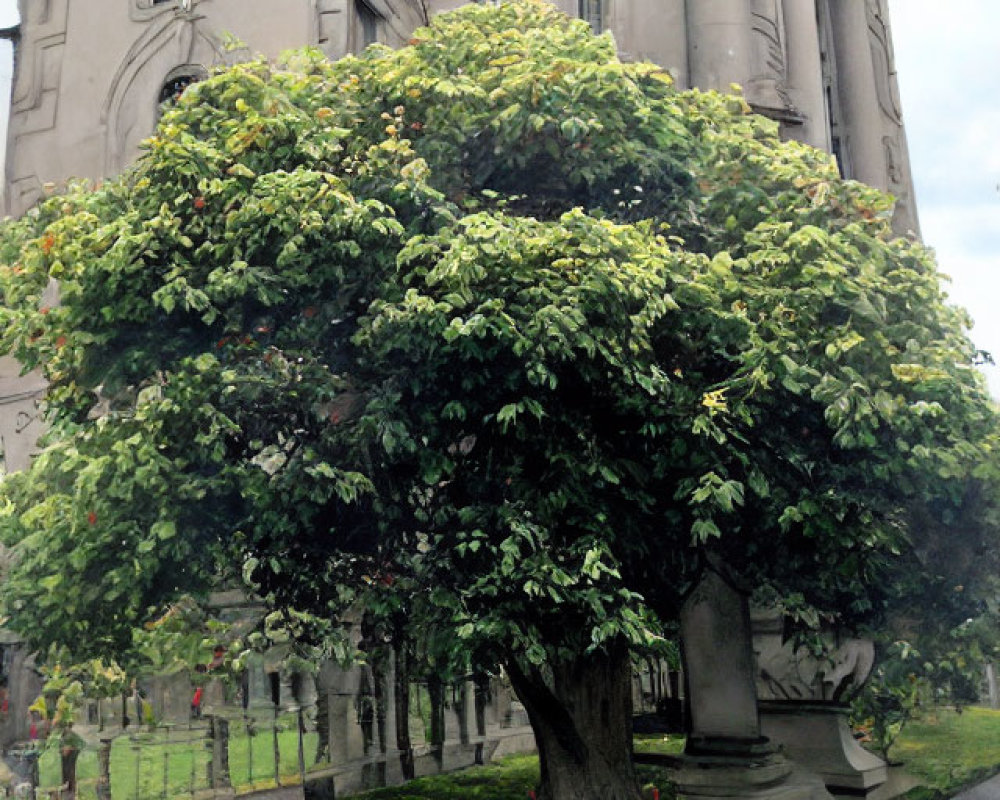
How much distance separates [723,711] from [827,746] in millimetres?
3519

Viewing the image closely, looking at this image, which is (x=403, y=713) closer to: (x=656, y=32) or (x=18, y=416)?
(x=18, y=416)

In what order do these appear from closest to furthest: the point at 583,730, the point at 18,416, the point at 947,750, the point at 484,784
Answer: the point at 583,730, the point at 484,784, the point at 947,750, the point at 18,416

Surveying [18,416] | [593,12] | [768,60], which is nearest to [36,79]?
[18,416]

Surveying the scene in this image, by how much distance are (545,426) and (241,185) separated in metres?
4.29

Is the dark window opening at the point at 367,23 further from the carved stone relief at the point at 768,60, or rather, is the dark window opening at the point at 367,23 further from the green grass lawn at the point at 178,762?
the green grass lawn at the point at 178,762

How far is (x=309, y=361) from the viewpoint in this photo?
1290 centimetres

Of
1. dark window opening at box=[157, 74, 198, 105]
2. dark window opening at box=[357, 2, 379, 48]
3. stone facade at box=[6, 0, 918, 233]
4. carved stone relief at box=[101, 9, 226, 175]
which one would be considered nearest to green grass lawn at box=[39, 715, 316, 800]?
stone facade at box=[6, 0, 918, 233]

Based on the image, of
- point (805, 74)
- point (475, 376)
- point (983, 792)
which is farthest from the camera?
point (805, 74)

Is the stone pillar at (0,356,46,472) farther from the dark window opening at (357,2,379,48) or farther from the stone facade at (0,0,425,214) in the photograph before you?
the dark window opening at (357,2,379,48)

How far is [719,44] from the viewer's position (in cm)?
2600

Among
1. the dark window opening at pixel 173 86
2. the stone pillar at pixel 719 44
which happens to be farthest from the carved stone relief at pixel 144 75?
the stone pillar at pixel 719 44

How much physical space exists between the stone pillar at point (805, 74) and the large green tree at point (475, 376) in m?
13.3

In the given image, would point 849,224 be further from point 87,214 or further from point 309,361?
point 87,214

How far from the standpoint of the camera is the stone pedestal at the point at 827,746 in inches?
723
